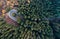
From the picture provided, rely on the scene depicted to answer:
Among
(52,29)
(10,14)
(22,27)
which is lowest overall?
(52,29)

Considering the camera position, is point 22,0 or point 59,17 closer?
point 22,0

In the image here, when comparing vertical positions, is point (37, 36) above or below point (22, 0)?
below

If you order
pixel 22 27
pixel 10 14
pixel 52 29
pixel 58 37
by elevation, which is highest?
pixel 10 14

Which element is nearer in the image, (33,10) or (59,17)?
(33,10)

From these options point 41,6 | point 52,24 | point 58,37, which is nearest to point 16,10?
point 41,6

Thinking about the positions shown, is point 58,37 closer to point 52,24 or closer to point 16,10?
point 52,24

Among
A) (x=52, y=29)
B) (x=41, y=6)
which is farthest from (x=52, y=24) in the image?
(x=41, y=6)

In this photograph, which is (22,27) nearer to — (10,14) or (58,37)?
(10,14)

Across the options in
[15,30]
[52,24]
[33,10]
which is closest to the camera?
[15,30]

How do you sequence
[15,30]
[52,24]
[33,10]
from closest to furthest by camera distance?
[15,30]
[33,10]
[52,24]
